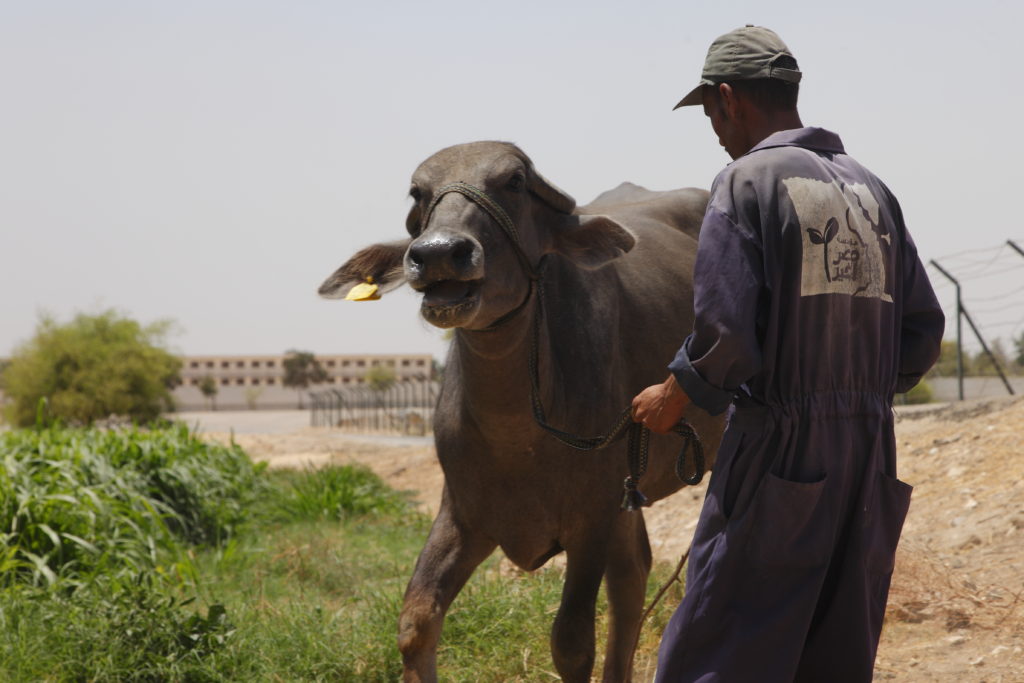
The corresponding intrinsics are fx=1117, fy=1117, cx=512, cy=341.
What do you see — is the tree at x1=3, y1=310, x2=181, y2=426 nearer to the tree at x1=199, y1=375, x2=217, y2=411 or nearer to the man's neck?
the man's neck

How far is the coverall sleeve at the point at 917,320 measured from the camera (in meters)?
2.85

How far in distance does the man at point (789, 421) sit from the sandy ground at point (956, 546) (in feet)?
7.13

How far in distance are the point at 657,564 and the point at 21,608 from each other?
347 centimetres

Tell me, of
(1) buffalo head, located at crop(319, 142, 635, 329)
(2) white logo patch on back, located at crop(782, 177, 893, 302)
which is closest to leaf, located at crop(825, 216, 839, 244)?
(2) white logo patch on back, located at crop(782, 177, 893, 302)

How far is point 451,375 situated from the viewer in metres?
4.07

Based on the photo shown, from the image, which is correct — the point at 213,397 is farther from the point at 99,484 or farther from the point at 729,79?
A: the point at 729,79

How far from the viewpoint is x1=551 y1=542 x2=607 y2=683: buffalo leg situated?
12.4 ft

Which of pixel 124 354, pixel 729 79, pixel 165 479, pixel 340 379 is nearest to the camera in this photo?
pixel 729 79

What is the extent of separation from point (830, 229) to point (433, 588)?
6.06 feet

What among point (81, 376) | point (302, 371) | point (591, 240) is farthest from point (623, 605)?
point (302, 371)

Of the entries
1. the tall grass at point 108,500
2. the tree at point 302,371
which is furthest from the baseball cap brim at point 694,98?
the tree at point 302,371

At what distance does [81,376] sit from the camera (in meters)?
25.0

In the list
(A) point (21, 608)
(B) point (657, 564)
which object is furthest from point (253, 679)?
(B) point (657, 564)

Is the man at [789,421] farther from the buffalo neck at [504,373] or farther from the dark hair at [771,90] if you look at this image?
the buffalo neck at [504,373]
